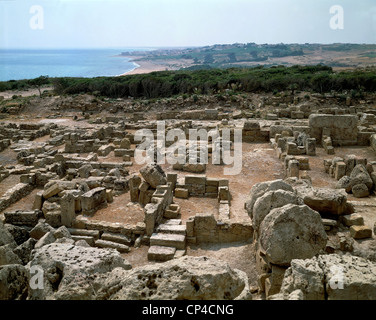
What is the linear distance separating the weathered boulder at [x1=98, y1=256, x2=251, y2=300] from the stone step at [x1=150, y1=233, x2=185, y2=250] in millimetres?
4041

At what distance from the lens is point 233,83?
36781mm

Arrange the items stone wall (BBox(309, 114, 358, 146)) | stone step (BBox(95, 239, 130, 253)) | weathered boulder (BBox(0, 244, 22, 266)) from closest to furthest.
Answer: weathered boulder (BBox(0, 244, 22, 266))
stone step (BBox(95, 239, 130, 253))
stone wall (BBox(309, 114, 358, 146))

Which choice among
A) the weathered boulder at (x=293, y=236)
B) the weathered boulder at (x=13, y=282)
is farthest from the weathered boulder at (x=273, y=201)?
the weathered boulder at (x=13, y=282)

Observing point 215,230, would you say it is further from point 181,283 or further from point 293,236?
point 181,283

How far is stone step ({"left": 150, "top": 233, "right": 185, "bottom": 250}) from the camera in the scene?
859cm

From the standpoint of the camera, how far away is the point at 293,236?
5.70 metres

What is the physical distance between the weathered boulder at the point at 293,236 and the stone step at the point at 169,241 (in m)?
3.17

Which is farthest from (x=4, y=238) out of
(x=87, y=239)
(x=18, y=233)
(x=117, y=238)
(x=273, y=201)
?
(x=273, y=201)

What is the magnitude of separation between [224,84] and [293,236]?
3205 cm

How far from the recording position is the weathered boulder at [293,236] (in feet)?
18.6

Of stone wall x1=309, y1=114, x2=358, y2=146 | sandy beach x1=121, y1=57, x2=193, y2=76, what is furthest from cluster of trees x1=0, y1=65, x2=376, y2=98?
sandy beach x1=121, y1=57, x2=193, y2=76

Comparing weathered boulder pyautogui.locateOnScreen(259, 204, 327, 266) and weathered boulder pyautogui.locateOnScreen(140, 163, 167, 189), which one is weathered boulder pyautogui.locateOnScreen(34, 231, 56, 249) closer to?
weathered boulder pyautogui.locateOnScreen(140, 163, 167, 189)

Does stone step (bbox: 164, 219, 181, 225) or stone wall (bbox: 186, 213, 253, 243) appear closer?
stone wall (bbox: 186, 213, 253, 243)

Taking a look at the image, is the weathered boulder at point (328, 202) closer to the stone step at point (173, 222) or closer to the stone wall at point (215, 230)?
the stone wall at point (215, 230)
